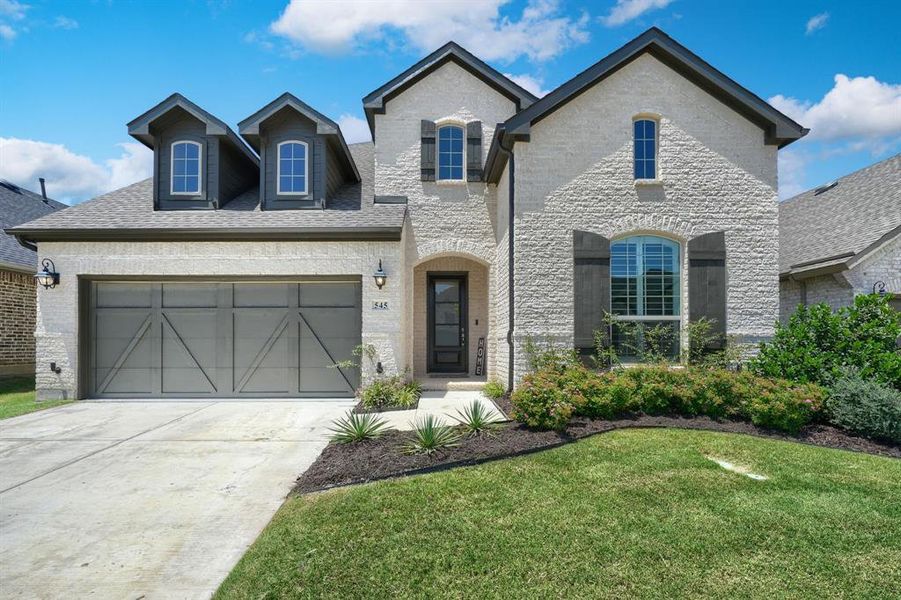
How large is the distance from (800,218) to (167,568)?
17.8 meters

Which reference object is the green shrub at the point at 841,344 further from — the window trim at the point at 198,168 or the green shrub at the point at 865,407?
the window trim at the point at 198,168

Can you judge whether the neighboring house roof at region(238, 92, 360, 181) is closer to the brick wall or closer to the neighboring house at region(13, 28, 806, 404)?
the neighboring house at region(13, 28, 806, 404)

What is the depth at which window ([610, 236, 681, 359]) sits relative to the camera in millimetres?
9711

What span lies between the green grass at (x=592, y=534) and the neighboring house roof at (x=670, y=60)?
6.67 m

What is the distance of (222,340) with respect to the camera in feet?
35.5

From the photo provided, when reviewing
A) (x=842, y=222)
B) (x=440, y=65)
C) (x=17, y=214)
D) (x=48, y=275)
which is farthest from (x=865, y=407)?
(x=17, y=214)

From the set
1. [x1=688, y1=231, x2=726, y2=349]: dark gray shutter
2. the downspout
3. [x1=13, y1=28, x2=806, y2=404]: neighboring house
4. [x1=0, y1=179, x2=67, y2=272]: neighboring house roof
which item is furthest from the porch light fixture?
[x1=0, y1=179, x2=67, y2=272]: neighboring house roof

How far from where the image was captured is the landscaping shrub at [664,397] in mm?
7023

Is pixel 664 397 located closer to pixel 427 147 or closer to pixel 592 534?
pixel 592 534

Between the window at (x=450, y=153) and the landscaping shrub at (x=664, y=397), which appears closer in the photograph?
the landscaping shrub at (x=664, y=397)

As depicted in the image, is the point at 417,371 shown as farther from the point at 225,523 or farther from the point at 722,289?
the point at 225,523

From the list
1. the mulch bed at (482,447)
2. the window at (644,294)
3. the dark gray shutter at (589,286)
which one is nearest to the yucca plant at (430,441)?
the mulch bed at (482,447)

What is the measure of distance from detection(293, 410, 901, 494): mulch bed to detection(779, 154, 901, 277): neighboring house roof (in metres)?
5.56

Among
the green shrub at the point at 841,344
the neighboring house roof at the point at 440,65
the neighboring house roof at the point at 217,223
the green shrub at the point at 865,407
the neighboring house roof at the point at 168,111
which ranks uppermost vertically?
the neighboring house roof at the point at 440,65
